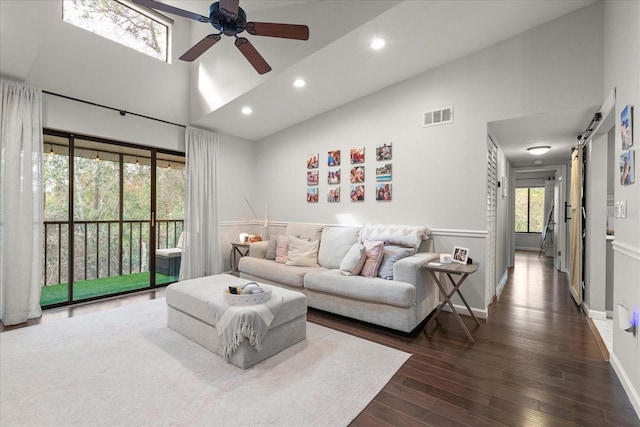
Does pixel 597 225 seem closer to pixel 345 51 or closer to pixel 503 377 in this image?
pixel 503 377

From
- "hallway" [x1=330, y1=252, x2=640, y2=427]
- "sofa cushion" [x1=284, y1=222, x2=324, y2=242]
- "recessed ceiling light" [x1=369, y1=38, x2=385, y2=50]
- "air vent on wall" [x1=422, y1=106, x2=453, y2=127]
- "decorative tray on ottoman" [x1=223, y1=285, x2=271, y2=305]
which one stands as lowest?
"hallway" [x1=330, y1=252, x2=640, y2=427]

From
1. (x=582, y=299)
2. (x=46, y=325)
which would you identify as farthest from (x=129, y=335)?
(x=582, y=299)

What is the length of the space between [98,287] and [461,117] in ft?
17.7

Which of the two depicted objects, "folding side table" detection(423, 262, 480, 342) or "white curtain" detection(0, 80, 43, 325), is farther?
"white curtain" detection(0, 80, 43, 325)

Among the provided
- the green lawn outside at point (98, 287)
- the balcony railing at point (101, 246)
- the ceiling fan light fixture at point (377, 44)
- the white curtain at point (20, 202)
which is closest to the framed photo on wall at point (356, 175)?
the ceiling fan light fixture at point (377, 44)

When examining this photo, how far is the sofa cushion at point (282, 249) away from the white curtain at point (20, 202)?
271 cm

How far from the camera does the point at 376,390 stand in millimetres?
1952

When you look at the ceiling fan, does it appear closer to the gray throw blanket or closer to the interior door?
the gray throw blanket

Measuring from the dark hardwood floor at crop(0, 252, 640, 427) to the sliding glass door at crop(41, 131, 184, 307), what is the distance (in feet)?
2.69

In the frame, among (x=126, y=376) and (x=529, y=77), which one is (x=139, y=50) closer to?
(x=126, y=376)

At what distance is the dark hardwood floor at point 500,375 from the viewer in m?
1.73

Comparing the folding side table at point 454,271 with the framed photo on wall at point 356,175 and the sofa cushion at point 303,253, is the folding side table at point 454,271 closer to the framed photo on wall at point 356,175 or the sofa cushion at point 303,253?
the sofa cushion at point 303,253

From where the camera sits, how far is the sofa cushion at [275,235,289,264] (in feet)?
13.8

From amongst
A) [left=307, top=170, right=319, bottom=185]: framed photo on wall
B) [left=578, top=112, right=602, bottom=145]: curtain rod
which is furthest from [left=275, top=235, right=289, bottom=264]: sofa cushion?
[left=578, top=112, right=602, bottom=145]: curtain rod
